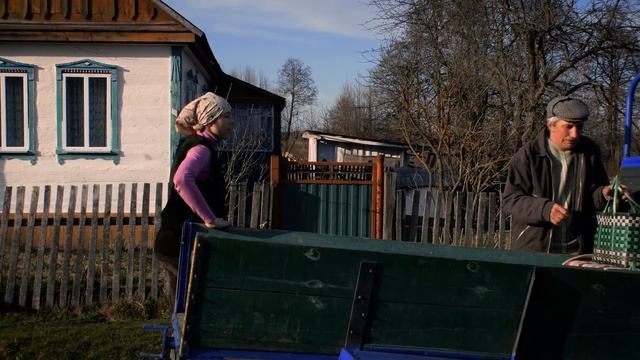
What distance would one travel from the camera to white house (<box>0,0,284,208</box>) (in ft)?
34.7

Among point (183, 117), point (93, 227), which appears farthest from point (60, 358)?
point (183, 117)

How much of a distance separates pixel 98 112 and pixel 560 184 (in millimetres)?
9355

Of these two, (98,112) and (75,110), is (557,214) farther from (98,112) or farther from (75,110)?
(75,110)

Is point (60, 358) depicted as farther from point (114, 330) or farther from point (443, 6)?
point (443, 6)

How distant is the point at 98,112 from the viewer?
10922 mm

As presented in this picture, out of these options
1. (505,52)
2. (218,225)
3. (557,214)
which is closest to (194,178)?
(218,225)

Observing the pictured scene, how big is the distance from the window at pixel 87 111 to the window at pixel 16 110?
520mm

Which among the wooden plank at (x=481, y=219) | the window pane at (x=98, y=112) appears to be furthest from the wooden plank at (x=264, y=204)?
the window pane at (x=98, y=112)

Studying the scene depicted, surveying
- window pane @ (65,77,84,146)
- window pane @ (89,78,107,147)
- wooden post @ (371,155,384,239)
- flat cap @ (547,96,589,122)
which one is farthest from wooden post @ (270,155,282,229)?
window pane @ (65,77,84,146)

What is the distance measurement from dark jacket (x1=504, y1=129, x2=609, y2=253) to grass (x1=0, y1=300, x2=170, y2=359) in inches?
129

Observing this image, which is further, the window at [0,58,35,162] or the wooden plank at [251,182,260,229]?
the window at [0,58,35,162]

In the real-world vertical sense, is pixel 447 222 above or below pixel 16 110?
below

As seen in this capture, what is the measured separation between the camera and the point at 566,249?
11.0ft

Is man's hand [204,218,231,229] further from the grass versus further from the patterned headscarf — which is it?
the grass
